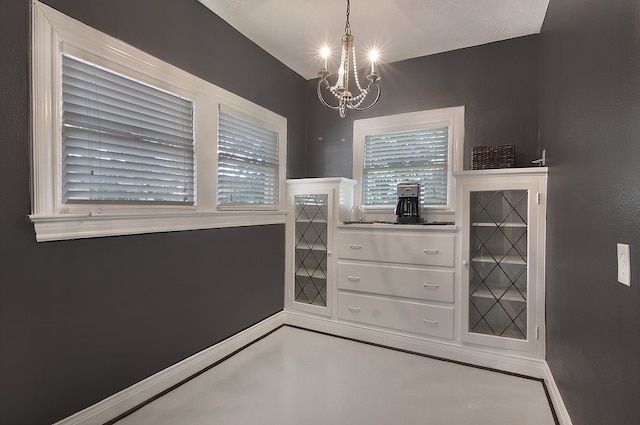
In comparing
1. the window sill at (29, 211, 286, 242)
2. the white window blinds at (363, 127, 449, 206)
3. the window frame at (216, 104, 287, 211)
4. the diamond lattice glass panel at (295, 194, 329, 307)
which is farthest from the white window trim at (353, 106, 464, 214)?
the window sill at (29, 211, 286, 242)

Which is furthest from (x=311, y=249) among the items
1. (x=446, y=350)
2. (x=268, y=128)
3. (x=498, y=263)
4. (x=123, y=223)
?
(x=123, y=223)

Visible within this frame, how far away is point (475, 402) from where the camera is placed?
6.91 feet

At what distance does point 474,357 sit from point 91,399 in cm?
263

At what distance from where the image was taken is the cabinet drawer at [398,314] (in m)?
2.75

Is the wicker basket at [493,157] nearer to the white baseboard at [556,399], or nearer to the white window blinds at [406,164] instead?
the white window blinds at [406,164]

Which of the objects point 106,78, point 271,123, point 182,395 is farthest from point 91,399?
point 271,123

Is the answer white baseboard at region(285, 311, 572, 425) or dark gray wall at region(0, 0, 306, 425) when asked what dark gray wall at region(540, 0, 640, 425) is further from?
dark gray wall at region(0, 0, 306, 425)

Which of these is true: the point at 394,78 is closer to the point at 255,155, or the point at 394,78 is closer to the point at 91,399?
the point at 255,155

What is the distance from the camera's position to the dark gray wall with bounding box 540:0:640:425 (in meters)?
1.08

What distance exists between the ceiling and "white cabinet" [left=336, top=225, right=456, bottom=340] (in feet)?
5.46

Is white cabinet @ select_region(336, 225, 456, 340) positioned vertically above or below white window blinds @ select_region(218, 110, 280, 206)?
→ below

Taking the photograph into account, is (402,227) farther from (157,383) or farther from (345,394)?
(157,383)

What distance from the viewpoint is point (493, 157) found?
2.72 metres

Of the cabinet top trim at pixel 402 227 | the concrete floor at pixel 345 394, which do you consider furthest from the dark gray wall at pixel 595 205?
the cabinet top trim at pixel 402 227
